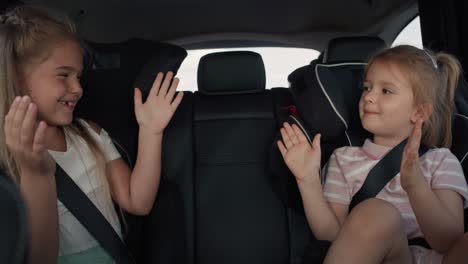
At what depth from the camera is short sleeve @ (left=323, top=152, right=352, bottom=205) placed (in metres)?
1.77

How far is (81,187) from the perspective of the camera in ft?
5.39

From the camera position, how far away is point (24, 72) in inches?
59.1

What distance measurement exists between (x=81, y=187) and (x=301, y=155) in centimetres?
68

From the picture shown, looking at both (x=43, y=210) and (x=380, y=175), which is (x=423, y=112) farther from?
(x=43, y=210)

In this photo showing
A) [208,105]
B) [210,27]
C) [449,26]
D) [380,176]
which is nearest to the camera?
[380,176]

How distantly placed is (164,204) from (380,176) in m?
0.68

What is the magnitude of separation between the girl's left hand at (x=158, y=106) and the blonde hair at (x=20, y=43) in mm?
268

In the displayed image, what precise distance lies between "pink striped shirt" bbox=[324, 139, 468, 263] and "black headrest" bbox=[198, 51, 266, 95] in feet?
1.65

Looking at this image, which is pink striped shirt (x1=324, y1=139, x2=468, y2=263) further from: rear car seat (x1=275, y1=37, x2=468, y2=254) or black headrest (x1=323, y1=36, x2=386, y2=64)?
black headrest (x1=323, y1=36, x2=386, y2=64)

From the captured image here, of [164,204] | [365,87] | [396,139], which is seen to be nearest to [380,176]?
[396,139]

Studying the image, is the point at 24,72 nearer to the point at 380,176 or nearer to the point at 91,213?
the point at 91,213

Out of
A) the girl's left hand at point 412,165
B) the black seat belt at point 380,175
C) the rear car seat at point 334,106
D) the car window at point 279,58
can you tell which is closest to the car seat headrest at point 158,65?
the rear car seat at point 334,106

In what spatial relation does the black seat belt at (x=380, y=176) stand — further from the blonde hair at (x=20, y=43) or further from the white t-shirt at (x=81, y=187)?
the blonde hair at (x=20, y=43)

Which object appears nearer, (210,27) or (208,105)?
(208,105)
